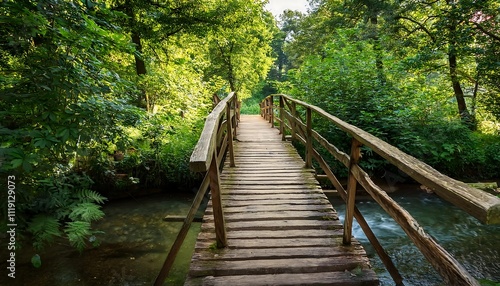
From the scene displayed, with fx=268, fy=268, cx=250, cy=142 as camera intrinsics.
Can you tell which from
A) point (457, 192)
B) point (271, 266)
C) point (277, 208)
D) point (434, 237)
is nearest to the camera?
point (457, 192)

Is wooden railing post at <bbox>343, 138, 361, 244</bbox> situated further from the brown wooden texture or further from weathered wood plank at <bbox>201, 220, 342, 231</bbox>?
the brown wooden texture

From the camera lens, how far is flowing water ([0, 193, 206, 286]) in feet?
14.5

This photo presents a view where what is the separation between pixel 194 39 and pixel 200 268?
37.1 feet

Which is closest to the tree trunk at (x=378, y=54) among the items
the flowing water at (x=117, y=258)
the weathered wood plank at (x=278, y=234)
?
the flowing water at (x=117, y=258)

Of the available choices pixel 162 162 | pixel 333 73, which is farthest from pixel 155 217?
pixel 333 73

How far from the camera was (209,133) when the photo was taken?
2.68m

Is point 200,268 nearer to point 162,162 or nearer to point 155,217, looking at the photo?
point 155,217

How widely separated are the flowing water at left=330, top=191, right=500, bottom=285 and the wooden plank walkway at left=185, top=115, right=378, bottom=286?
2.33 meters

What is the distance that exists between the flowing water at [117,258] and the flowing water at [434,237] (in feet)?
13.0

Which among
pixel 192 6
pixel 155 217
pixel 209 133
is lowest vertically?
pixel 155 217

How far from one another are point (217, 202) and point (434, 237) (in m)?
5.65

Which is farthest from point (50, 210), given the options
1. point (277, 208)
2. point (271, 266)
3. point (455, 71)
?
point (455, 71)

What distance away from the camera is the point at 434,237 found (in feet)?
19.2

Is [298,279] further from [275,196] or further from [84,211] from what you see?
[84,211]
